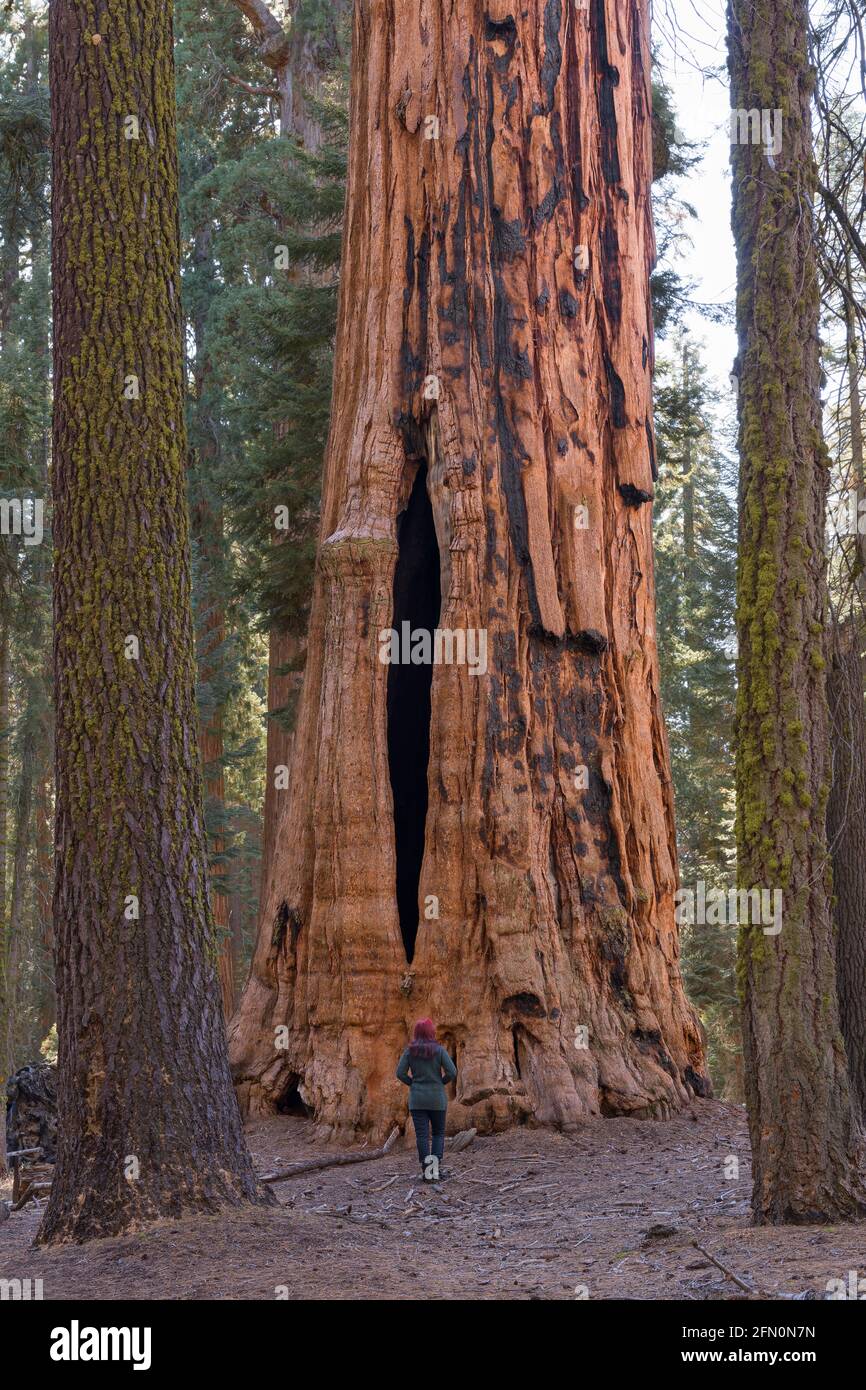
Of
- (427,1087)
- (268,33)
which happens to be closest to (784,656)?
(427,1087)

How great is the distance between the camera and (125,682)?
6836mm

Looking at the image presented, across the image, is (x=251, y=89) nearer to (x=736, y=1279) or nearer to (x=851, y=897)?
(x=851, y=897)

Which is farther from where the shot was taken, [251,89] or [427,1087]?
[251,89]

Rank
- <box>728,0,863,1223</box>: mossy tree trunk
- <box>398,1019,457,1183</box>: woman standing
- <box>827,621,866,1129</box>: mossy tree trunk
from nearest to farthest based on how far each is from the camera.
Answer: <box>728,0,863,1223</box>: mossy tree trunk < <box>827,621,866,1129</box>: mossy tree trunk < <box>398,1019,457,1183</box>: woman standing

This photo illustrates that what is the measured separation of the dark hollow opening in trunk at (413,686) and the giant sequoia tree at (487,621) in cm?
2

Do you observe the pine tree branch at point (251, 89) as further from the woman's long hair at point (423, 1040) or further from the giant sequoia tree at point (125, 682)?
the woman's long hair at point (423, 1040)

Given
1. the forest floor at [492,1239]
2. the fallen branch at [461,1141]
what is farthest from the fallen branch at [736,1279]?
the fallen branch at [461,1141]

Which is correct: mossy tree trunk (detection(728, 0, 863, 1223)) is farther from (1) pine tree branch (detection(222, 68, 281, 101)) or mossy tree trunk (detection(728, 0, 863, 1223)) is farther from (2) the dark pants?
(1) pine tree branch (detection(222, 68, 281, 101))

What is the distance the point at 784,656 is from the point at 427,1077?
421 cm

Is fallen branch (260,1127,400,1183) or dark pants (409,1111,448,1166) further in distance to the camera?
dark pants (409,1111,448,1166)

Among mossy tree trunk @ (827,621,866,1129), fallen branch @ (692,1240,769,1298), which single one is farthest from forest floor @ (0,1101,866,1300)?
mossy tree trunk @ (827,621,866,1129)

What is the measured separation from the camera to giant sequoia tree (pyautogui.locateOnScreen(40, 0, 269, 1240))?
21.3 ft

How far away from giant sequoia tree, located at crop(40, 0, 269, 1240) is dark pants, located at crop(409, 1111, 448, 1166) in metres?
2.77

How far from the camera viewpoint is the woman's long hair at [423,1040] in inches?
376
